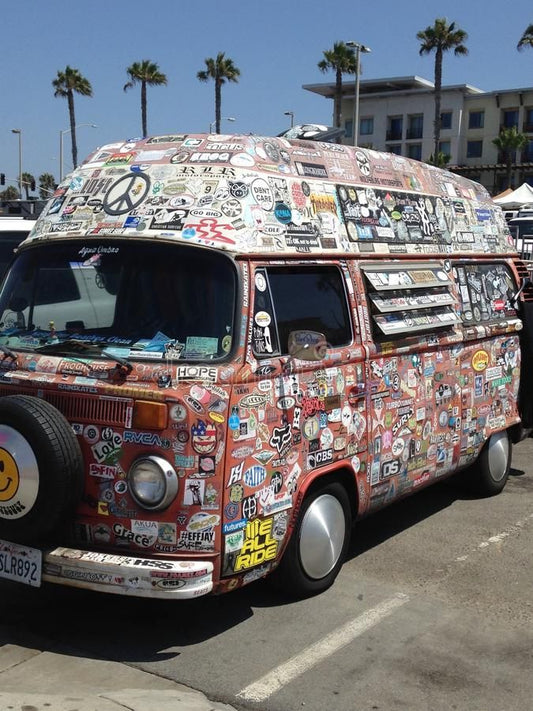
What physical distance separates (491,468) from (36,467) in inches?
184

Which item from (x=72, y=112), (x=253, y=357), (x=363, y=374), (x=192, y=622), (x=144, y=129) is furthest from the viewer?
(x=72, y=112)

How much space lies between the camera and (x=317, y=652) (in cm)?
485

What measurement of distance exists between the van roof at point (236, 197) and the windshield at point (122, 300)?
4.7 inches

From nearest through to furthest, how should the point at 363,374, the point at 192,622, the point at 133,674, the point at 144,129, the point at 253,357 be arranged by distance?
the point at 133,674 < the point at 253,357 < the point at 192,622 < the point at 363,374 < the point at 144,129

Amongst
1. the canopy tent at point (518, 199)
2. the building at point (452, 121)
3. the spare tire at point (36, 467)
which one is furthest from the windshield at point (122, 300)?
the building at point (452, 121)

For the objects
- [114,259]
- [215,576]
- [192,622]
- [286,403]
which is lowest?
[192,622]

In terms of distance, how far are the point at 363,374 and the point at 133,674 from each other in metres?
2.35

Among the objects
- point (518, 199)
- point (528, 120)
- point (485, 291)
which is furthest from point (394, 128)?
point (485, 291)

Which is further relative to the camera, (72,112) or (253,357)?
(72,112)

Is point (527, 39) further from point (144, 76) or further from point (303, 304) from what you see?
A: point (303, 304)

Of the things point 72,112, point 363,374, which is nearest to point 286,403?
point 363,374

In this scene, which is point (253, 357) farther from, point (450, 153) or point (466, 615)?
point (450, 153)

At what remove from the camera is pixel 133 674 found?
179 inches

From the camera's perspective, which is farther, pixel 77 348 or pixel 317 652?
pixel 77 348
